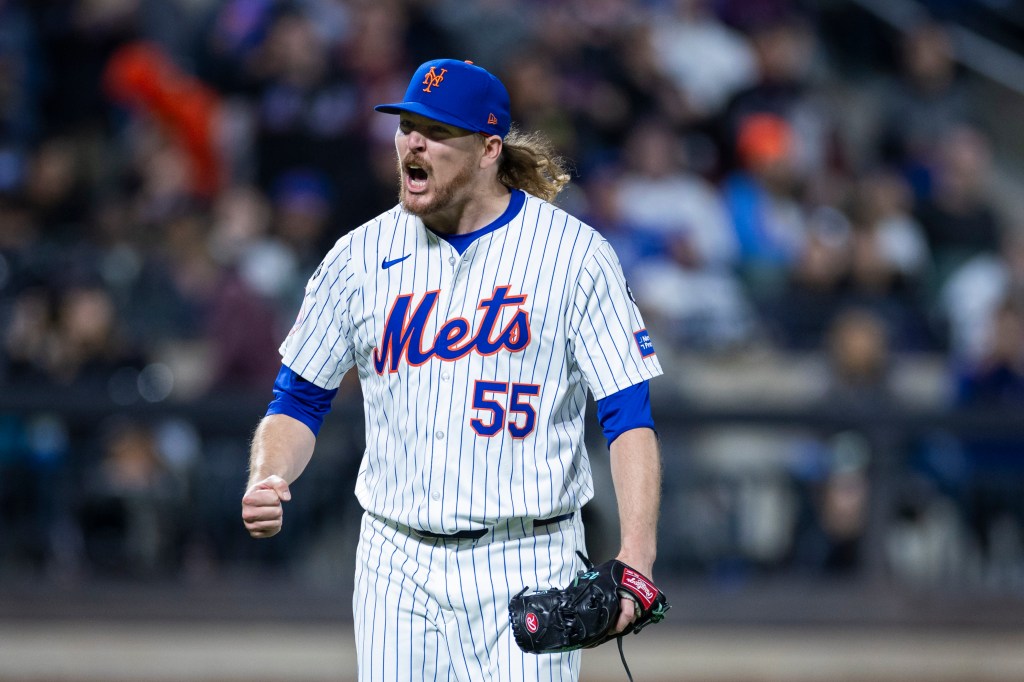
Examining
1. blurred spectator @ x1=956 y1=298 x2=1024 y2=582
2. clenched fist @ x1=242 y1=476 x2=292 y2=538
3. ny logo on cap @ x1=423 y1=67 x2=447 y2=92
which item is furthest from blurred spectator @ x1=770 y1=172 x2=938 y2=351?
clenched fist @ x1=242 y1=476 x2=292 y2=538

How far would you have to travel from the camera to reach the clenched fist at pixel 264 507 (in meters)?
3.32

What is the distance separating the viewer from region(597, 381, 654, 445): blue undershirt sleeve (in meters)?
3.51

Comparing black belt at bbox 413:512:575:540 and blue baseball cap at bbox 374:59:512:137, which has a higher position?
blue baseball cap at bbox 374:59:512:137

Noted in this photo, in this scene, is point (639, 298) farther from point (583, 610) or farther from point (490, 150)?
point (583, 610)

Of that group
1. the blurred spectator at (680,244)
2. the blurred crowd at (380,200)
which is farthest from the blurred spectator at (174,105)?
→ the blurred spectator at (680,244)

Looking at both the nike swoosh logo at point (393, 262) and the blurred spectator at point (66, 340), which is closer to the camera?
the nike swoosh logo at point (393, 262)

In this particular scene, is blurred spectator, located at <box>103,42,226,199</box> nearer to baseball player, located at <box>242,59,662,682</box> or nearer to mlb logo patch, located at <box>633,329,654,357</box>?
baseball player, located at <box>242,59,662,682</box>

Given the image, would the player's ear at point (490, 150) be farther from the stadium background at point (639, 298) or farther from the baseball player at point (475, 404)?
the stadium background at point (639, 298)

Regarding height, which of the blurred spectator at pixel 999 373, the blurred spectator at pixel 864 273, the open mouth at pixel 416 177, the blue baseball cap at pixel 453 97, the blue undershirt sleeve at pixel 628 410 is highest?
the blurred spectator at pixel 864 273

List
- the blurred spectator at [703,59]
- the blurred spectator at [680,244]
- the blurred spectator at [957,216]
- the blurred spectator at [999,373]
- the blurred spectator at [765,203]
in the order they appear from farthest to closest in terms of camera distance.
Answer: the blurred spectator at [703,59]
the blurred spectator at [957,216]
the blurred spectator at [765,203]
the blurred spectator at [680,244]
the blurred spectator at [999,373]

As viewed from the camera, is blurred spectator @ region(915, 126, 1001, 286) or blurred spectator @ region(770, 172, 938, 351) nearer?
blurred spectator @ region(770, 172, 938, 351)

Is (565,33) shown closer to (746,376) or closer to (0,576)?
(746,376)

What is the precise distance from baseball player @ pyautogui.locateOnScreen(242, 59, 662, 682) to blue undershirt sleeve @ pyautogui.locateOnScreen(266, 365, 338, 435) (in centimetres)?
11

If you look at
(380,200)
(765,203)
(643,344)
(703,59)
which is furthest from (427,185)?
(703,59)
